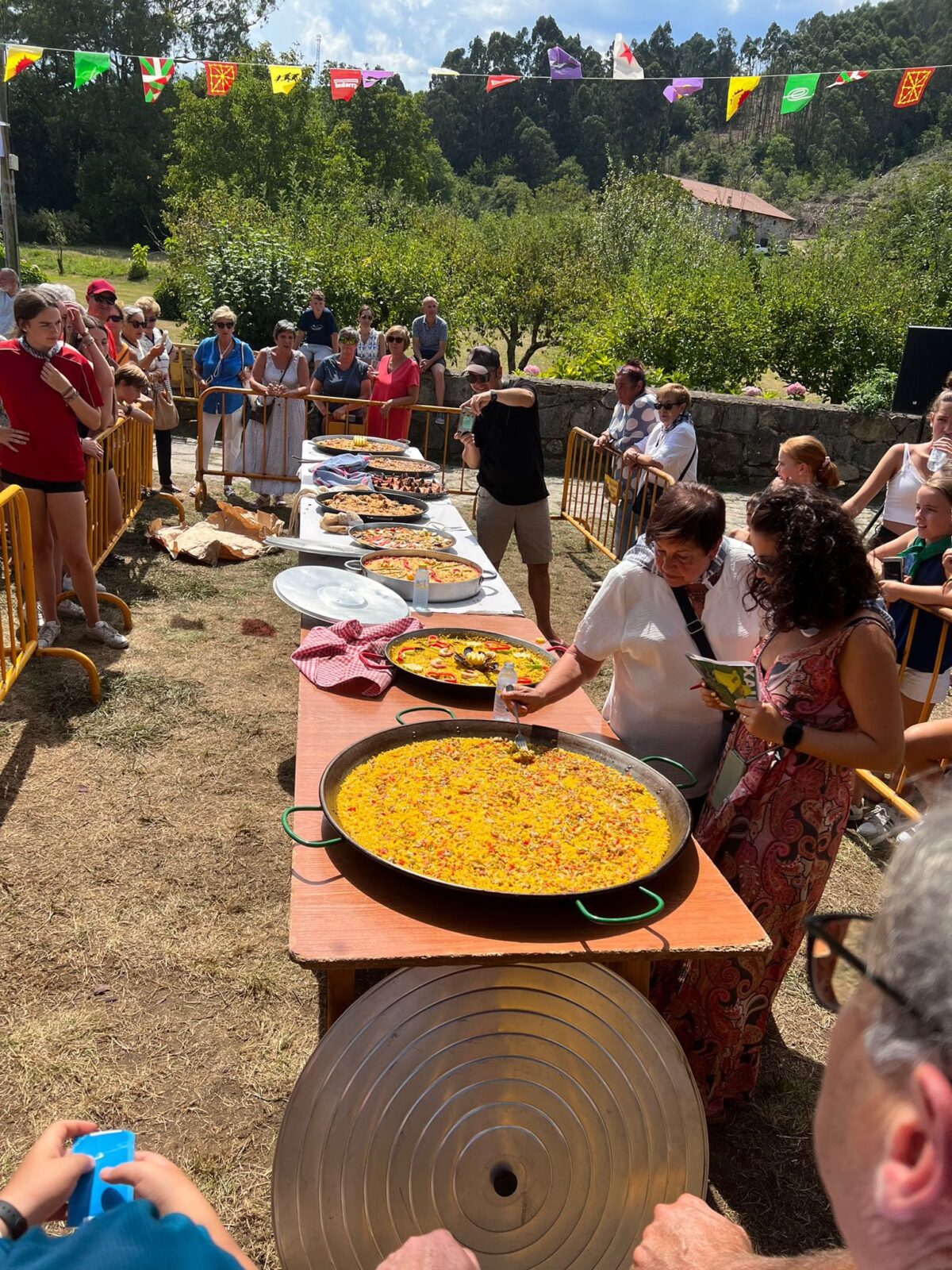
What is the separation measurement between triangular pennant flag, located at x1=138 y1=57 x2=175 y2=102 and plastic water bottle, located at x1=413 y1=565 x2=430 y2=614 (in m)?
15.8

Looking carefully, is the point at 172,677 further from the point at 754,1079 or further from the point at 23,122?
the point at 23,122

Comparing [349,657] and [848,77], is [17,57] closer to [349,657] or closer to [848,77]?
[848,77]

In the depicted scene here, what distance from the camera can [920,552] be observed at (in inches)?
185

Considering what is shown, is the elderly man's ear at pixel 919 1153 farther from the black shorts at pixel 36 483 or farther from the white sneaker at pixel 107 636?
the white sneaker at pixel 107 636

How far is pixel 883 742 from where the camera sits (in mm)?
2453

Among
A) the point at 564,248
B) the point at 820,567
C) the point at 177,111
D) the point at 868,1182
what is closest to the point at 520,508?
the point at 820,567

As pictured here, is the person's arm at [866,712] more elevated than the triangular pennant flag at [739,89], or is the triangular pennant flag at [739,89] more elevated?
the triangular pennant flag at [739,89]

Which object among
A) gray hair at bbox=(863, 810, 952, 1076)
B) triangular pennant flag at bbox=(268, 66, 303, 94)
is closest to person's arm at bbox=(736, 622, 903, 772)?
gray hair at bbox=(863, 810, 952, 1076)

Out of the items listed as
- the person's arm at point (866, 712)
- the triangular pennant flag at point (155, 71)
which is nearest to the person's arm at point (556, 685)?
the person's arm at point (866, 712)

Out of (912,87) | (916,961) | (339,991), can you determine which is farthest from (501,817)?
(912,87)

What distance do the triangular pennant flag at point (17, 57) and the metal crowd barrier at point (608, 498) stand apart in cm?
1154

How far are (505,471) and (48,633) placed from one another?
3.14m

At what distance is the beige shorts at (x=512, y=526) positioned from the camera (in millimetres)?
6332

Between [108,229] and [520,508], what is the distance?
182ft
